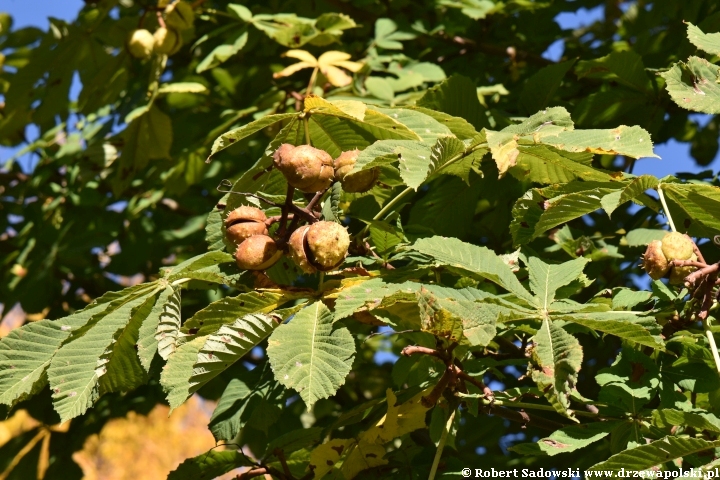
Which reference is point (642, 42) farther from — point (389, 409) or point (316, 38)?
point (389, 409)

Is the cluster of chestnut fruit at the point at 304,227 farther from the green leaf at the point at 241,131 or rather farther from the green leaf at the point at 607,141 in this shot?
the green leaf at the point at 607,141

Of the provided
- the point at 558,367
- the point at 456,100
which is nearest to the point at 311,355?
the point at 558,367

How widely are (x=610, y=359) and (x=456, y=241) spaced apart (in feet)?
4.78

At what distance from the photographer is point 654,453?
1081mm

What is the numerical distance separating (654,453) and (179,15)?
6.05 feet

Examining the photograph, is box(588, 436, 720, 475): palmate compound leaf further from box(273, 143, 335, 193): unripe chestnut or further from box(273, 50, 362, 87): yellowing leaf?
box(273, 50, 362, 87): yellowing leaf

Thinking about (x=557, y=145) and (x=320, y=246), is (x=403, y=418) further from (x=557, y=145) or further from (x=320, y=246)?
(x=557, y=145)

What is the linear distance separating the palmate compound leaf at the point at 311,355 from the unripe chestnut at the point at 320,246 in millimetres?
85

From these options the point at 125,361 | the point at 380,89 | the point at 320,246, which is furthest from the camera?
the point at 380,89

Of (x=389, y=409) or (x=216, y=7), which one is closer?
(x=389, y=409)

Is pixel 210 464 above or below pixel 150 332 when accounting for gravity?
below

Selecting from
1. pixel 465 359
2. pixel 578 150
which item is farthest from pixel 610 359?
pixel 578 150

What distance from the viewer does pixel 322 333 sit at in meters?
1.19

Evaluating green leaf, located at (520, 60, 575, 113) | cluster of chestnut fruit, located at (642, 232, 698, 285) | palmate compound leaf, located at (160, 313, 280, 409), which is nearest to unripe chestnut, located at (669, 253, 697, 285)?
cluster of chestnut fruit, located at (642, 232, 698, 285)
